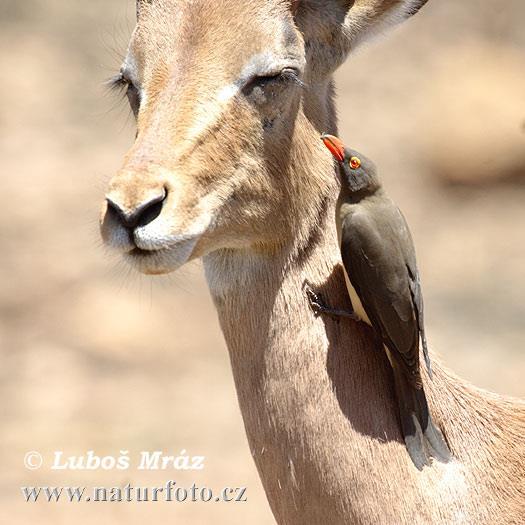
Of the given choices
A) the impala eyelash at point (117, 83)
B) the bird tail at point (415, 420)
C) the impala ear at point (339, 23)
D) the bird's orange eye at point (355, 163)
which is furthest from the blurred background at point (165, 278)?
the bird's orange eye at point (355, 163)

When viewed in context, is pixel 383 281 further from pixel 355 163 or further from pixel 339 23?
pixel 339 23

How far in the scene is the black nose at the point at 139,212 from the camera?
3.30m

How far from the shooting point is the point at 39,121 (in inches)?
572

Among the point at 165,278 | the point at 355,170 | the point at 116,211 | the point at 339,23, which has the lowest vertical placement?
the point at 165,278

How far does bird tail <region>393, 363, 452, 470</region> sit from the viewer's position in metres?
3.72

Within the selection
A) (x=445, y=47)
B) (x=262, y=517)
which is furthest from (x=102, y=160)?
(x=262, y=517)

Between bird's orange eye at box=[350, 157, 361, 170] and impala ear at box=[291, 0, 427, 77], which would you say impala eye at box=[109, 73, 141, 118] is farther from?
bird's orange eye at box=[350, 157, 361, 170]

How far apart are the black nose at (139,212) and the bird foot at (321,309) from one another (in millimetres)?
709

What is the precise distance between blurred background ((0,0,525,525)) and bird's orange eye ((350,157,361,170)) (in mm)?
5258

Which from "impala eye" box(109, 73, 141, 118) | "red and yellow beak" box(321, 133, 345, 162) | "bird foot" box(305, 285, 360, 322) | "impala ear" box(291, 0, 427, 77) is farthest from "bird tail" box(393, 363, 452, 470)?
"impala eye" box(109, 73, 141, 118)

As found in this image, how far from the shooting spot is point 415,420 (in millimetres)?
3730

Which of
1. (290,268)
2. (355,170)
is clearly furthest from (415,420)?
(355,170)

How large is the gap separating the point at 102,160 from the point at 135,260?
10378 mm

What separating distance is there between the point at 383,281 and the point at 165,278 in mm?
6842
